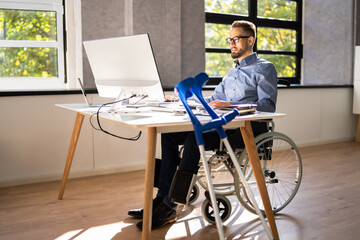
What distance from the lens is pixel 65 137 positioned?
345 cm

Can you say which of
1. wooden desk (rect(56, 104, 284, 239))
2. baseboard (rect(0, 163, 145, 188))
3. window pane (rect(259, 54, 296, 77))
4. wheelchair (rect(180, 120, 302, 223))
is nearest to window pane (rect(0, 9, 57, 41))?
baseboard (rect(0, 163, 145, 188))

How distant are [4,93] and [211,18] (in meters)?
2.46

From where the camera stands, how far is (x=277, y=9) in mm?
5273

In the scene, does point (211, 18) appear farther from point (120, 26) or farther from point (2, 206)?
point (2, 206)

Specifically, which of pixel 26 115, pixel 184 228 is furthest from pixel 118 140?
pixel 184 228

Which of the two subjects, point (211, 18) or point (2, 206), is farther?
point (211, 18)

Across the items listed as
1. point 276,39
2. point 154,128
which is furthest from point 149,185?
point 276,39

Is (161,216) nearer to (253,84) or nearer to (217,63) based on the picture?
(253,84)

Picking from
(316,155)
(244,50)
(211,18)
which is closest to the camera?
(244,50)

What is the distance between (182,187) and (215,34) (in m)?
3.07

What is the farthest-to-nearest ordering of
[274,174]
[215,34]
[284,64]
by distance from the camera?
[284,64]
[215,34]
[274,174]

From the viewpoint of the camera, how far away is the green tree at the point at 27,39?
3590mm

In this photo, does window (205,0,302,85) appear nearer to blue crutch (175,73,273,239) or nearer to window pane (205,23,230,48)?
window pane (205,23,230,48)

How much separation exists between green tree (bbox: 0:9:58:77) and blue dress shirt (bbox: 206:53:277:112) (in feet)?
5.83
